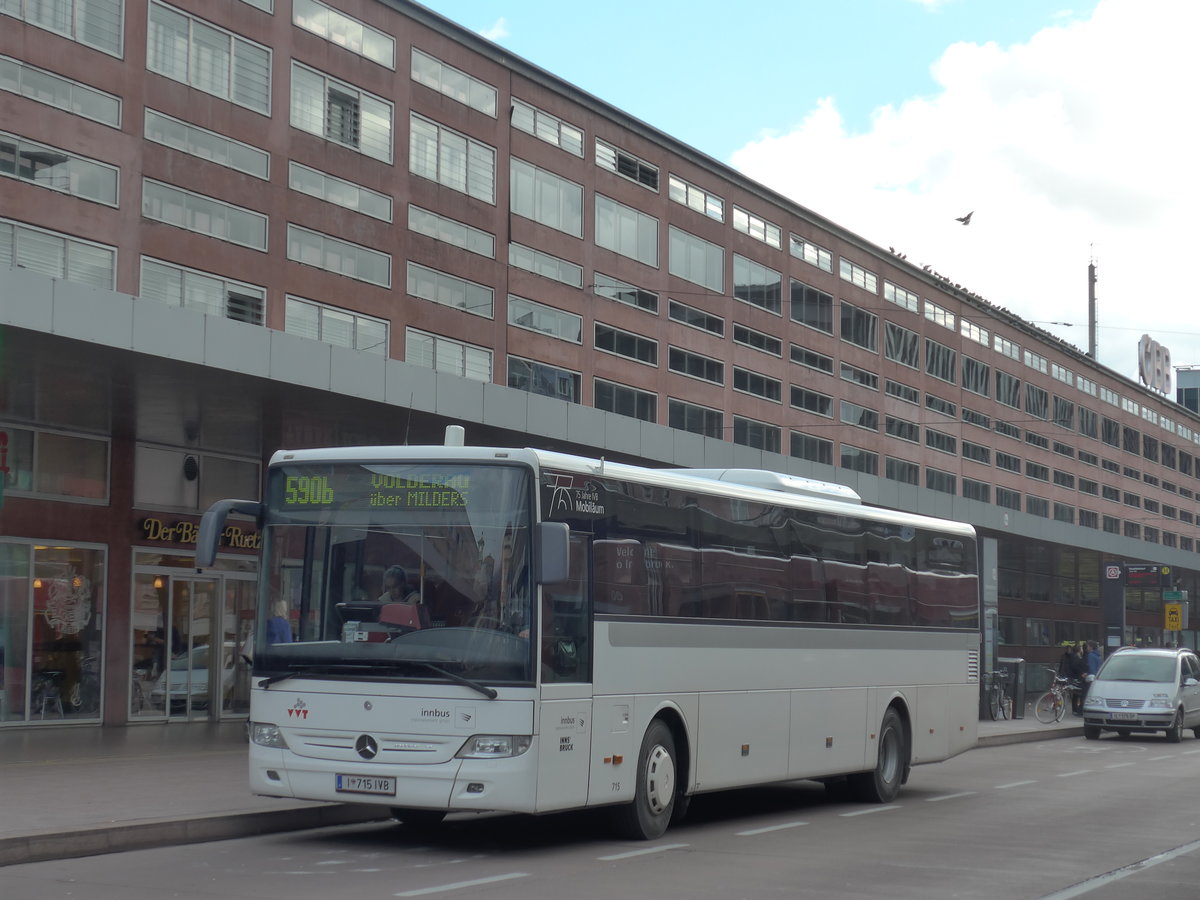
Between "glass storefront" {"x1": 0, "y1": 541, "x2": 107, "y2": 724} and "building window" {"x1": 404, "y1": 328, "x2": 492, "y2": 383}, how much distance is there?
11.1 m

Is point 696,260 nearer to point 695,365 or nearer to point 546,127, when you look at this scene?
point 695,365

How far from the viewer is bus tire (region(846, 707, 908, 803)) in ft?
56.9

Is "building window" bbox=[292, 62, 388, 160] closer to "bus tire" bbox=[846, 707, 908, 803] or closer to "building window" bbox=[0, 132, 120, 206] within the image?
"building window" bbox=[0, 132, 120, 206]

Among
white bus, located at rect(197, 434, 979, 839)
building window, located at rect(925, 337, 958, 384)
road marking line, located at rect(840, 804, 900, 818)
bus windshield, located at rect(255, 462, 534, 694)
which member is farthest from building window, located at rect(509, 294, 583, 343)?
bus windshield, located at rect(255, 462, 534, 694)

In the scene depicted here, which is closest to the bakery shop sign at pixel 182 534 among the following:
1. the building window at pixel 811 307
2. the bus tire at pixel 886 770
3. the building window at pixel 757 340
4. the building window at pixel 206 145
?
the building window at pixel 206 145

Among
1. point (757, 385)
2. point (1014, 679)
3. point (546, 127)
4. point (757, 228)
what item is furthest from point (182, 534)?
point (757, 228)

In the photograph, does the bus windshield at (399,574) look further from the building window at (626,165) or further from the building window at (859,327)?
the building window at (859,327)

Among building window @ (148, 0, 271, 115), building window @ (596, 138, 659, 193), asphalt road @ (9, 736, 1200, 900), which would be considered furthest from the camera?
building window @ (596, 138, 659, 193)

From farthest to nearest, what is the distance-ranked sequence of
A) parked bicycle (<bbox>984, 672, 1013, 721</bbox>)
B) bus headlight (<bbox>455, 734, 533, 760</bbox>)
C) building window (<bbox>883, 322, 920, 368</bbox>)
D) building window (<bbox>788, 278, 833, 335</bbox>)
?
1. building window (<bbox>883, 322, 920, 368</bbox>)
2. building window (<bbox>788, 278, 833, 335</bbox>)
3. parked bicycle (<bbox>984, 672, 1013, 721</bbox>)
4. bus headlight (<bbox>455, 734, 533, 760</bbox>)

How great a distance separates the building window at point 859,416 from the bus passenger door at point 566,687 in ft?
154

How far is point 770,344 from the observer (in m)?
53.6

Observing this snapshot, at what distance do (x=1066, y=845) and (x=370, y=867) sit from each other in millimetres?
5855

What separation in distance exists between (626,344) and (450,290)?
30.4ft

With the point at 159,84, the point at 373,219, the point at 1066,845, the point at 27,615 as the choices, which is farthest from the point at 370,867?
the point at 373,219
